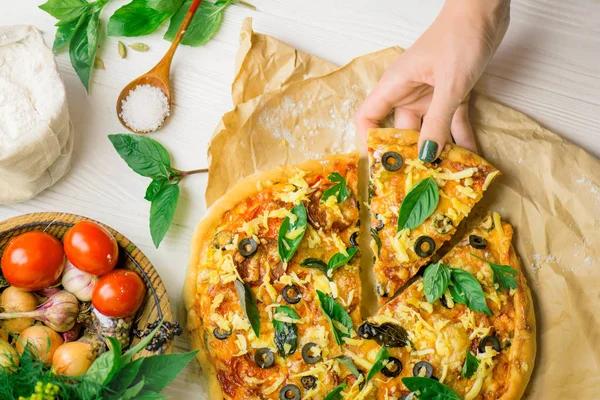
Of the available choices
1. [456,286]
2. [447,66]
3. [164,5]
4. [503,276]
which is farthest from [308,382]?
[164,5]

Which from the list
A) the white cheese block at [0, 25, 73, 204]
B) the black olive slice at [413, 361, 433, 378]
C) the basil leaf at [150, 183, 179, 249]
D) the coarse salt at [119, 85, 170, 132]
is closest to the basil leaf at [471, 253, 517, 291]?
the black olive slice at [413, 361, 433, 378]

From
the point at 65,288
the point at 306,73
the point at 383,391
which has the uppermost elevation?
the point at 306,73

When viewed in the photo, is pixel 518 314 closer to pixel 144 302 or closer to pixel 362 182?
pixel 362 182

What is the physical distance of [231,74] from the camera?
4.42 metres

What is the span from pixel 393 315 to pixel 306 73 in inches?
64.8

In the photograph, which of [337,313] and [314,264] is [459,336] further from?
[314,264]

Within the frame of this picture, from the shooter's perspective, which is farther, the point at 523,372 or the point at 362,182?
the point at 362,182

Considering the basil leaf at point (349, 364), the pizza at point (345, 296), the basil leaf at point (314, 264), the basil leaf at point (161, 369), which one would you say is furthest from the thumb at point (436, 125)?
the basil leaf at point (161, 369)

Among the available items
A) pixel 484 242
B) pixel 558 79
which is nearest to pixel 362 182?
pixel 484 242

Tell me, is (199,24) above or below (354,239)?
above

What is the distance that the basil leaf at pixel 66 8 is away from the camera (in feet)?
13.9

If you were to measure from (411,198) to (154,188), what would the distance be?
1.59 m

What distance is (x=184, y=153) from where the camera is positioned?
4.32m

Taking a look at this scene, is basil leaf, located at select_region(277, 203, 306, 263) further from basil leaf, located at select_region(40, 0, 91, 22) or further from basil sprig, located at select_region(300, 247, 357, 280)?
basil leaf, located at select_region(40, 0, 91, 22)
